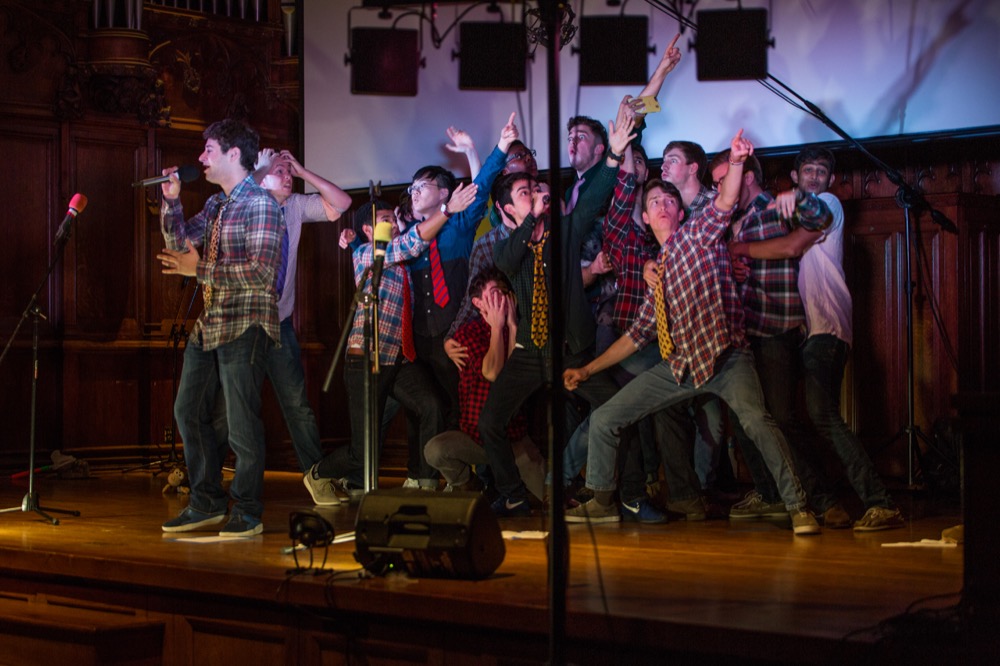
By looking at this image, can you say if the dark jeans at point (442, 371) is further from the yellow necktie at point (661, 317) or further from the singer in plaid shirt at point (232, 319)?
the yellow necktie at point (661, 317)

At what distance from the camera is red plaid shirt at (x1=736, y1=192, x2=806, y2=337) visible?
566 centimetres

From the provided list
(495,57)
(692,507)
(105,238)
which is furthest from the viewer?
(105,238)

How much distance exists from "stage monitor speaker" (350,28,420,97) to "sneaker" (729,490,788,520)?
367 cm

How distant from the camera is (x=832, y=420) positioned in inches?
223

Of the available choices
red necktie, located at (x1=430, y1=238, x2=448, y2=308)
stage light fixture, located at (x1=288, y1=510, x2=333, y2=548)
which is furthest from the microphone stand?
stage light fixture, located at (x1=288, y1=510, x2=333, y2=548)

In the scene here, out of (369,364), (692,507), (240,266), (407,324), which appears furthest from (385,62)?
(369,364)

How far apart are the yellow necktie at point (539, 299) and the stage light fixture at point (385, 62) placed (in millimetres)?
2643

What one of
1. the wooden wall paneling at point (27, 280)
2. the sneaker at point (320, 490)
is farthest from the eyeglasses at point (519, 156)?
the wooden wall paneling at point (27, 280)

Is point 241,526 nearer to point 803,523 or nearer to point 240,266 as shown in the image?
point 240,266

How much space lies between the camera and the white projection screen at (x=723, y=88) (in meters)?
6.79

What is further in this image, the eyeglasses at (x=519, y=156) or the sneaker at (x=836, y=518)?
the eyeglasses at (x=519, y=156)

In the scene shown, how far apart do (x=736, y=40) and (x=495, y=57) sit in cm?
153

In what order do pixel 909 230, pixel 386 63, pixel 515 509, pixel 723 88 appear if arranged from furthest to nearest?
pixel 386 63
pixel 723 88
pixel 909 230
pixel 515 509

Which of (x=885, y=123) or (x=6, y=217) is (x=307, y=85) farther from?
(x=885, y=123)
